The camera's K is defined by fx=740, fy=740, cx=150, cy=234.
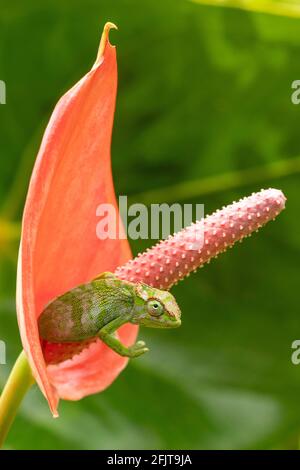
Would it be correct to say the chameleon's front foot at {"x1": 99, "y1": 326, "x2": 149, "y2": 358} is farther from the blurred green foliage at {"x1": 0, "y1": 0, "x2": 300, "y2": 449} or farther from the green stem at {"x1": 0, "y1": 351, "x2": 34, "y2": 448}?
the blurred green foliage at {"x1": 0, "y1": 0, "x2": 300, "y2": 449}

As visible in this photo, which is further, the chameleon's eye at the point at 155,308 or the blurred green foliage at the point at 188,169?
the blurred green foliage at the point at 188,169

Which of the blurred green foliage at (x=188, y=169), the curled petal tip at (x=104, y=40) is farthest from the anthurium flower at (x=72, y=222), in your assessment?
the blurred green foliage at (x=188, y=169)

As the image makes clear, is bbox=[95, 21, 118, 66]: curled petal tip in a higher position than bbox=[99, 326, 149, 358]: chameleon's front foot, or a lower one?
higher

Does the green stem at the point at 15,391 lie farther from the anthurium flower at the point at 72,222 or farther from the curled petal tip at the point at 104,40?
the curled petal tip at the point at 104,40

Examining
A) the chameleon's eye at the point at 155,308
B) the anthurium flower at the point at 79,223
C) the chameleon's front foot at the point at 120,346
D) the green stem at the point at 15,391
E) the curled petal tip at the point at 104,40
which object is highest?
the curled petal tip at the point at 104,40

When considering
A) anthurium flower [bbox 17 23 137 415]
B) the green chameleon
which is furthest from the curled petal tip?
the green chameleon

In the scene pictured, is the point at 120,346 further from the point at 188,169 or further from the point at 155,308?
the point at 188,169

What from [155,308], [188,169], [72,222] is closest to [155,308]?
[155,308]

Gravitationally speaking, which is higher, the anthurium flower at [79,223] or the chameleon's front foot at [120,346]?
the anthurium flower at [79,223]
